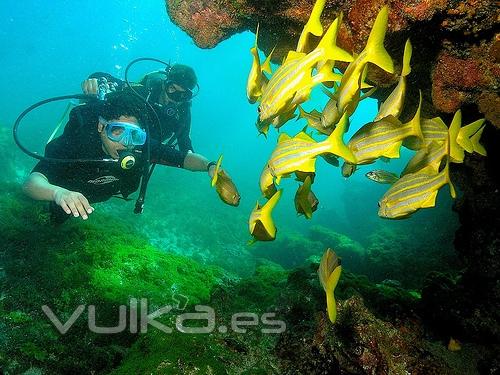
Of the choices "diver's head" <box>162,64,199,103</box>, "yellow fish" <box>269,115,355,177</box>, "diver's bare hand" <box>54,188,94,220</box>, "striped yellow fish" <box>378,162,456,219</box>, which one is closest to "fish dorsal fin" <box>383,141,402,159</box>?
"striped yellow fish" <box>378,162,456,219</box>

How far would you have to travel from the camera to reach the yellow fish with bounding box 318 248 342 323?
83.1 inches

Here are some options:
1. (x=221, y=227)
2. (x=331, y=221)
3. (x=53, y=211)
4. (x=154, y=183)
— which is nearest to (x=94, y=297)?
(x=53, y=211)

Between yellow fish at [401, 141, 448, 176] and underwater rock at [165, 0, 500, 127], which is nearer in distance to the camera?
yellow fish at [401, 141, 448, 176]

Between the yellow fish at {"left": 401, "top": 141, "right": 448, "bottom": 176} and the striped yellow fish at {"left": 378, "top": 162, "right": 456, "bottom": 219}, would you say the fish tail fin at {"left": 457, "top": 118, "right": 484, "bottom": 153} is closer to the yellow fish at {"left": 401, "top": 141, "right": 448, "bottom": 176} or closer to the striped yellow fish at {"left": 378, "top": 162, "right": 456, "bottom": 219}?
the yellow fish at {"left": 401, "top": 141, "right": 448, "bottom": 176}

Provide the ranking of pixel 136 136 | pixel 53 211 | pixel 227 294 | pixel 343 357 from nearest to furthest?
pixel 343 357
pixel 227 294
pixel 136 136
pixel 53 211

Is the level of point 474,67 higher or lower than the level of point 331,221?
higher

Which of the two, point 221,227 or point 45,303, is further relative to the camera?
point 221,227

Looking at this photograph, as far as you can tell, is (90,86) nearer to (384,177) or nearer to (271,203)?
(271,203)

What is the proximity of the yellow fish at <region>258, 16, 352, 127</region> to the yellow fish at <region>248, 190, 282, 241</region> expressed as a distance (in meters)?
0.68

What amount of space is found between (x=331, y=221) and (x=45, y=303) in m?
25.6

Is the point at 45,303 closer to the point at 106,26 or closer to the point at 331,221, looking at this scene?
the point at 331,221

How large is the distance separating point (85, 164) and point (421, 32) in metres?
5.30

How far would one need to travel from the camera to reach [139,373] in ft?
8.02

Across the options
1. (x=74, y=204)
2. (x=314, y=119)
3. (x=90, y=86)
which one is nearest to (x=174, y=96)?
(x=90, y=86)
